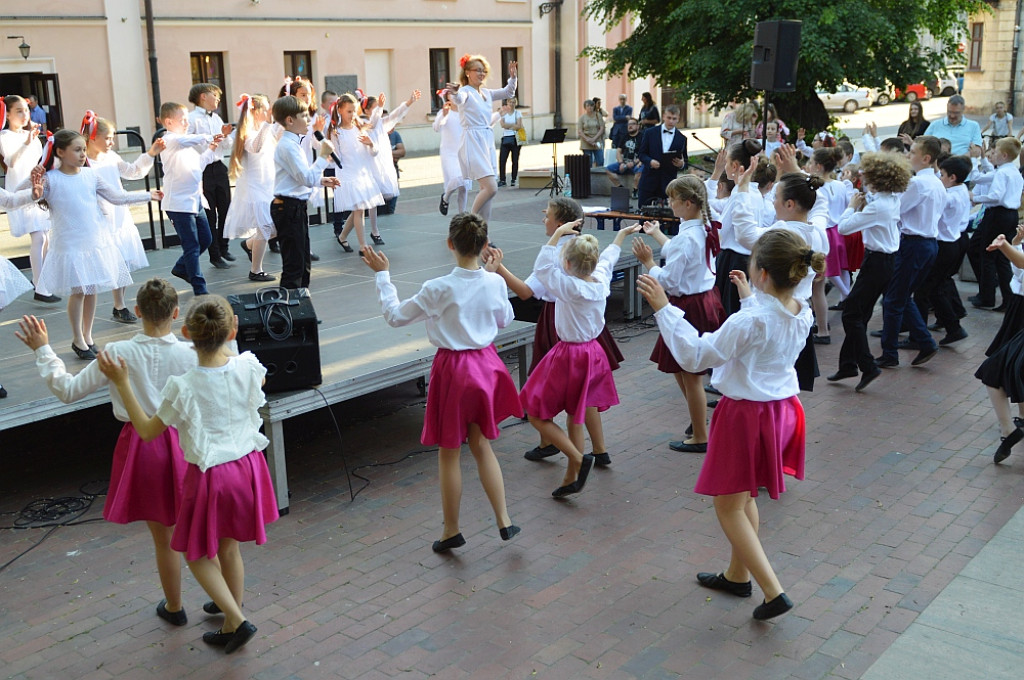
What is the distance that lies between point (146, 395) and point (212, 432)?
1.48 feet

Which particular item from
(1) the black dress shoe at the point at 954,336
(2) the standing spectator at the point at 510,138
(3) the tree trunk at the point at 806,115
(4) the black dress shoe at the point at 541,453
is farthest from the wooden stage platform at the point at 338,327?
(2) the standing spectator at the point at 510,138

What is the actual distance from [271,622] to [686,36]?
13.6 m

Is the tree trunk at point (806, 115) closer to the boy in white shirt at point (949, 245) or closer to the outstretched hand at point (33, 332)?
the boy in white shirt at point (949, 245)

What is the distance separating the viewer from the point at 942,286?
8.97 m

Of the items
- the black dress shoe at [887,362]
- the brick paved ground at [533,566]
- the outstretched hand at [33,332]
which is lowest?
the brick paved ground at [533,566]

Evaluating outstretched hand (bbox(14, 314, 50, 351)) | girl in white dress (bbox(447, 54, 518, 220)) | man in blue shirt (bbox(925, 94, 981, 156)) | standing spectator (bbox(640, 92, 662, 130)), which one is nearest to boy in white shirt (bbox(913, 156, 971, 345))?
man in blue shirt (bbox(925, 94, 981, 156))

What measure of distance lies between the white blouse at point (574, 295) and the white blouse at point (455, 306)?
0.65 metres

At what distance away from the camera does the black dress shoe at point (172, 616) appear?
4.57 meters

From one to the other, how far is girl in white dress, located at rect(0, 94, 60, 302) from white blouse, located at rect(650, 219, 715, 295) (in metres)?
4.90

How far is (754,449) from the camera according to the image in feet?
14.2

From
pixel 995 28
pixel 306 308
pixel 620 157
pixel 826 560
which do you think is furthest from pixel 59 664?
pixel 995 28

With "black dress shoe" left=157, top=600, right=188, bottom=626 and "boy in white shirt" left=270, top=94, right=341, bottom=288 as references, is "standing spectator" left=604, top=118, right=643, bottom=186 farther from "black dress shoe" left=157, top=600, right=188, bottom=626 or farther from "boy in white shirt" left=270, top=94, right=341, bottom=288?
"black dress shoe" left=157, top=600, right=188, bottom=626

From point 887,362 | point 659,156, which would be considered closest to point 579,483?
point 887,362

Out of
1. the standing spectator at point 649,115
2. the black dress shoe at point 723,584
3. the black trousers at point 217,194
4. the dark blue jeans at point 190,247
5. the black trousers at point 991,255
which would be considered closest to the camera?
the black dress shoe at point 723,584
